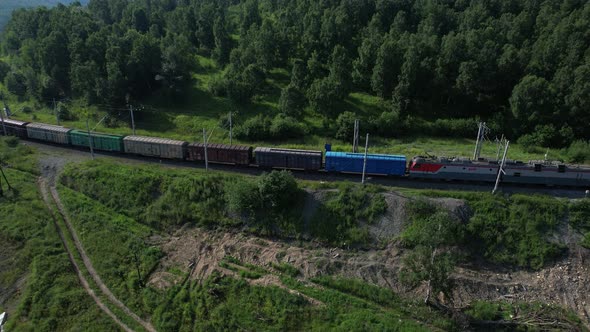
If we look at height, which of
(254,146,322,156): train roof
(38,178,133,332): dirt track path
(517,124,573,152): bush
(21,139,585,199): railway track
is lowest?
(38,178,133,332): dirt track path

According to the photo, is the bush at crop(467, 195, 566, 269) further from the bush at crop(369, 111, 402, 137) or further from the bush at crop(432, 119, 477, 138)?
the bush at crop(369, 111, 402, 137)

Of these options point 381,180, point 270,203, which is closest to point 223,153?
point 270,203

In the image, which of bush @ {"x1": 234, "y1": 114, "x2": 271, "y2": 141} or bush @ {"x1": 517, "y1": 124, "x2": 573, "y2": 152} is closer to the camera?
bush @ {"x1": 517, "y1": 124, "x2": 573, "y2": 152}

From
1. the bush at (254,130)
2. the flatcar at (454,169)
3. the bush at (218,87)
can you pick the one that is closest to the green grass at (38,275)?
the bush at (254,130)

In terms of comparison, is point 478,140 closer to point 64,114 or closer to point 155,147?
point 155,147

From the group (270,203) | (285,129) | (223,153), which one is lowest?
(270,203)

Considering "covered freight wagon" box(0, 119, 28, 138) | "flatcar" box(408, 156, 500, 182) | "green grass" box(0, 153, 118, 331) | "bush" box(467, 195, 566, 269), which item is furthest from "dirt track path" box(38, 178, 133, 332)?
"bush" box(467, 195, 566, 269)
